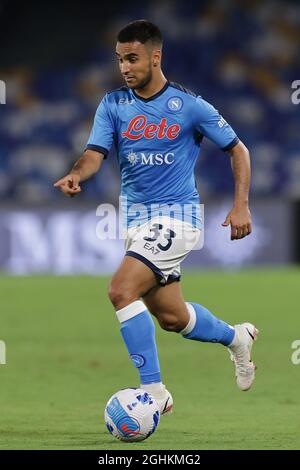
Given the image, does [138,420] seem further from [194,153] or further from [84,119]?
[84,119]

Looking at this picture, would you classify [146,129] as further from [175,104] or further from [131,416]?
[131,416]

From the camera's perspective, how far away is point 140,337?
20.0 ft

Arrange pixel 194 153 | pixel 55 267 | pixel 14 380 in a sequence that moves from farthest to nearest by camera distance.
A: pixel 55 267 < pixel 14 380 < pixel 194 153

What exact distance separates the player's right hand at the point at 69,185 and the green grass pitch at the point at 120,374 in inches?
47.0

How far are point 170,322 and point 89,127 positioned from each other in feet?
50.2

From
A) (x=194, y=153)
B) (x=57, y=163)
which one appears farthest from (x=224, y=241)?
(x=194, y=153)

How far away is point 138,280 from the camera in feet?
20.0

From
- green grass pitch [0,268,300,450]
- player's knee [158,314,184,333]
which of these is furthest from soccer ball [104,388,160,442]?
player's knee [158,314,184,333]

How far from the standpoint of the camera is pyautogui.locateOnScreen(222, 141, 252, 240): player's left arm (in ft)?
20.2

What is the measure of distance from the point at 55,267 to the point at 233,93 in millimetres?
6104

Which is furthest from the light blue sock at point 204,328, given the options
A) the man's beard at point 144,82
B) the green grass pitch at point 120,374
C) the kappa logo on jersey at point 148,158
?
the man's beard at point 144,82

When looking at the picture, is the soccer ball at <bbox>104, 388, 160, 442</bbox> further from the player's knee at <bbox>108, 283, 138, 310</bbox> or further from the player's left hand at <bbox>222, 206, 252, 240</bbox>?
the player's left hand at <bbox>222, 206, 252, 240</bbox>

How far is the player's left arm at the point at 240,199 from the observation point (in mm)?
6168

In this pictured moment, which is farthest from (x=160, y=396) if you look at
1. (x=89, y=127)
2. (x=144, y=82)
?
(x=89, y=127)
